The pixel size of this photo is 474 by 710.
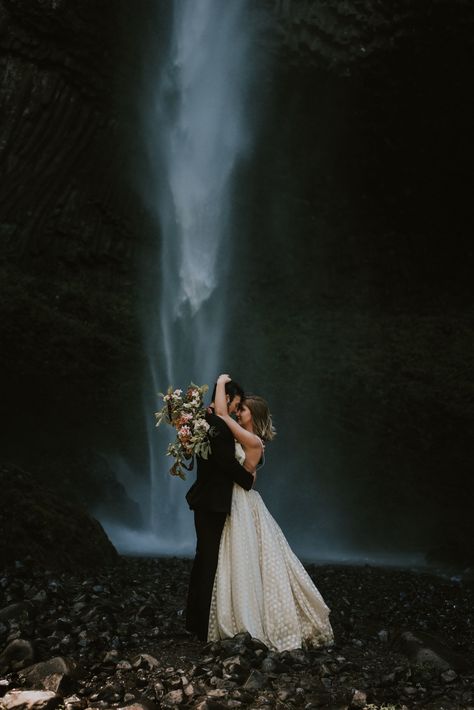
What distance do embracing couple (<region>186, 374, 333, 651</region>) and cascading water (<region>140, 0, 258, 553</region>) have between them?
19703mm

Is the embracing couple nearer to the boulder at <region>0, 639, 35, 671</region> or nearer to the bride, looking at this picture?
the bride

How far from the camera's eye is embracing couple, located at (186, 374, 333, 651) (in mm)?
6656

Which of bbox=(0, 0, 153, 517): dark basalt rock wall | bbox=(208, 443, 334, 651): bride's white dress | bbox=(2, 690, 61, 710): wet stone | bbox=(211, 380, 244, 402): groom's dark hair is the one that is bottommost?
bbox=(2, 690, 61, 710): wet stone

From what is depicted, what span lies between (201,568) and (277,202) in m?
25.0

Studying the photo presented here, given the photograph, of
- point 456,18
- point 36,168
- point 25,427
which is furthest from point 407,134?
point 25,427

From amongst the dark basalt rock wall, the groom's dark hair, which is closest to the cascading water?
the dark basalt rock wall

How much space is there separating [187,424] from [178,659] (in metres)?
2.13

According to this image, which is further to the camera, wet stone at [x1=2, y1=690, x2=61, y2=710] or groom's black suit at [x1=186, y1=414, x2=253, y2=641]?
groom's black suit at [x1=186, y1=414, x2=253, y2=641]

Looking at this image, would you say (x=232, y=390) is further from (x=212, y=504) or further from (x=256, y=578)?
(x=256, y=578)

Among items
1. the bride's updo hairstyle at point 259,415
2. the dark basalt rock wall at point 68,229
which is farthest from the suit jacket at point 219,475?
the dark basalt rock wall at point 68,229

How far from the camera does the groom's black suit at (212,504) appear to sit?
269 inches

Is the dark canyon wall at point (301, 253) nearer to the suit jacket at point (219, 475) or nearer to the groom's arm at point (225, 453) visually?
the suit jacket at point (219, 475)

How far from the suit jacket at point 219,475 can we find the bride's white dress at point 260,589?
0.17 meters

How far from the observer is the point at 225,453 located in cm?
689
